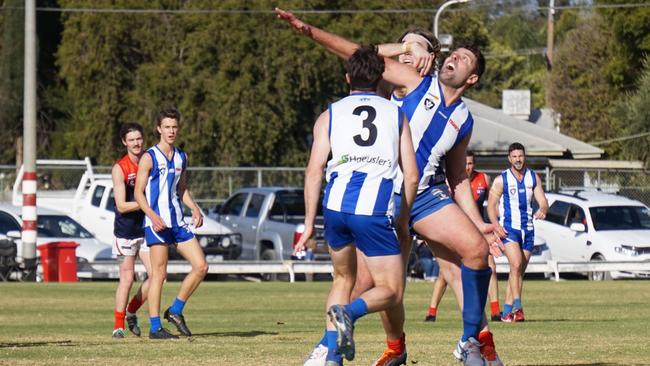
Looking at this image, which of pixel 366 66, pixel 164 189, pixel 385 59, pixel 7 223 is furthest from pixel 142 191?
pixel 7 223

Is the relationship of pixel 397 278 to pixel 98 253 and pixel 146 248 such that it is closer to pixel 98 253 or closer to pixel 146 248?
pixel 146 248

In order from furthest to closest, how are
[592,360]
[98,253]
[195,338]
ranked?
[98,253], [195,338], [592,360]

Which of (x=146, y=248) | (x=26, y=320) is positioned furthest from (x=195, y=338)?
(x=26, y=320)

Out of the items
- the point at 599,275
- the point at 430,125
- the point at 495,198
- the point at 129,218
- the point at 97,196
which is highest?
the point at 430,125

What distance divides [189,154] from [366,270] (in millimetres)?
41835

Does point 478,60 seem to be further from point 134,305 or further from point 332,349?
point 134,305

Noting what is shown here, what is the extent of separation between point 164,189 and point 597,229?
1678 cm

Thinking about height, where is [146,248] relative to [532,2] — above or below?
below

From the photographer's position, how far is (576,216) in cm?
2856

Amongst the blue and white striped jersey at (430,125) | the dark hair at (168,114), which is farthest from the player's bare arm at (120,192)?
the blue and white striped jersey at (430,125)

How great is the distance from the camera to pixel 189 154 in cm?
5069

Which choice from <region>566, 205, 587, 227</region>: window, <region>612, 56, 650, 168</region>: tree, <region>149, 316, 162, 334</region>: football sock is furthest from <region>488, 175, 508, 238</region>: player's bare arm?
<region>612, 56, 650, 168</region>: tree

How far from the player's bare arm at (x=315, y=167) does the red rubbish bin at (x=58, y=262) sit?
1775cm

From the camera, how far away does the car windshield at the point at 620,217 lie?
28.4 metres
